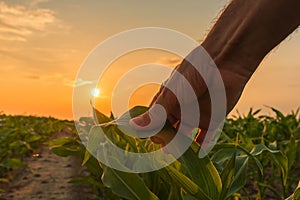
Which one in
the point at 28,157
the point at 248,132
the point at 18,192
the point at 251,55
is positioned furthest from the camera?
the point at 28,157

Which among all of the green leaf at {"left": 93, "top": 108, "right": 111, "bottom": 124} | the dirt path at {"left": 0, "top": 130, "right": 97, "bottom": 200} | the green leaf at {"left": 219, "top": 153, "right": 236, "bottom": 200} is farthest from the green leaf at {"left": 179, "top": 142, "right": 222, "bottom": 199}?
the dirt path at {"left": 0, "top": 130, "right": 97, "bottom": 200}

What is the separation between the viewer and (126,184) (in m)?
1.43

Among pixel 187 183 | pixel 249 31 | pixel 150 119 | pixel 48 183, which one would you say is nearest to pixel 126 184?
pixel 187 183

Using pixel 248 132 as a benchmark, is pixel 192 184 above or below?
below

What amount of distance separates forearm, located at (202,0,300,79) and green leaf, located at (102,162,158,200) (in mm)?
520

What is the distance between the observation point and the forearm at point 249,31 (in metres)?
0.93

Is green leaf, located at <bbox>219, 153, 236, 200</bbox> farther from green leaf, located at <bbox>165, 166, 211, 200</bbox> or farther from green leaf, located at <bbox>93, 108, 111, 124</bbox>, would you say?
green leaf, located at <bbox>93, 108, 111, 124</bbox>

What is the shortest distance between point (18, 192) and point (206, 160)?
7.45 ft

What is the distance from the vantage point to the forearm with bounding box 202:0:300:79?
3.06 feet

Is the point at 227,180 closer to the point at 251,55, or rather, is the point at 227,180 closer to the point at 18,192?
the point at 251,55

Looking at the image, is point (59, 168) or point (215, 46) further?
point (59, 168)

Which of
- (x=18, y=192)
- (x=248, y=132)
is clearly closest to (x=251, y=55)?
(x=18, y=192)

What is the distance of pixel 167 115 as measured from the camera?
1168mm

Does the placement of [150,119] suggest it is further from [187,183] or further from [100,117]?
[100,117]
